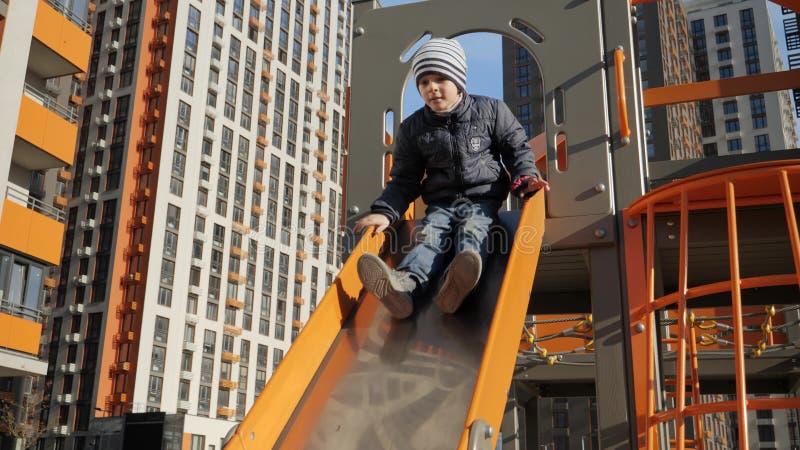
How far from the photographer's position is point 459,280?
413 cm

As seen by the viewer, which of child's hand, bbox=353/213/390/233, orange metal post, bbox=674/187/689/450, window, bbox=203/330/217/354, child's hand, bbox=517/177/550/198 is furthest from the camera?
window, bbox=203/330/217/354

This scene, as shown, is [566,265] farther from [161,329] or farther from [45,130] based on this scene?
[161,329]

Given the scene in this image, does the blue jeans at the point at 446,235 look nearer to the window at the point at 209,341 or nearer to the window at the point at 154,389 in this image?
the window at the point at 154,389

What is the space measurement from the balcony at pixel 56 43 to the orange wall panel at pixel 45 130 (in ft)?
5.08

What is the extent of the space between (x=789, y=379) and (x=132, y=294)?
38300mm

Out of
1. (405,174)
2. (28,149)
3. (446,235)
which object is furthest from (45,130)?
(446,235)

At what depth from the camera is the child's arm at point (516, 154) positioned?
4.75 meters

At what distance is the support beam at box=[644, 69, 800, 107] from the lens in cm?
611

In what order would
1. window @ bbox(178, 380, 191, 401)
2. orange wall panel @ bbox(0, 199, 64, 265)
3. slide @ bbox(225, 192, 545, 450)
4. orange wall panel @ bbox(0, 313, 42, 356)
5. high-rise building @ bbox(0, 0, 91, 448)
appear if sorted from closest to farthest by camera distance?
slide @ bbox(225, 192, 545, 450) < orange wall panel @ bbox(0, 313, 42, 356) < orange wall panel @ bbox(0, 199, 64, 265) < high-rise building @ bbox(0, 0, 91, 448) < window @ bbox(178, 380, 191, 401)

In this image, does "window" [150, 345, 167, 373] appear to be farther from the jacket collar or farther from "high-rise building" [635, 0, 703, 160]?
the jacket collar

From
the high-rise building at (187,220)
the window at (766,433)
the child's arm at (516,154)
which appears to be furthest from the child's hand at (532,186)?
the window at (766,433)

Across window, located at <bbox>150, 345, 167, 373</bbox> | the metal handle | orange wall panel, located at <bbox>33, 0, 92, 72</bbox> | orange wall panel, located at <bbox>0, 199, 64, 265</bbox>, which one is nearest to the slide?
the metal handle

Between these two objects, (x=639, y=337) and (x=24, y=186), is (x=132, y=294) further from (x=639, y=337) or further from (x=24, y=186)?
(x=639, y=337)

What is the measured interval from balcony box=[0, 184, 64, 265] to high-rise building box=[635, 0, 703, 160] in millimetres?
44303
